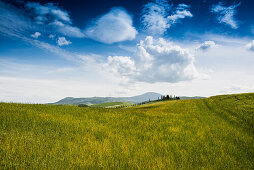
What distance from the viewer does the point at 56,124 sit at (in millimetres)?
10453

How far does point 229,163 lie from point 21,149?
9541mm

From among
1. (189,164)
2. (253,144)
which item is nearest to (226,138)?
(253,144)

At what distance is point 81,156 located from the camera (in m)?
6.14

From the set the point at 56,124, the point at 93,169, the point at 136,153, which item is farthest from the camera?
the point at 56,124

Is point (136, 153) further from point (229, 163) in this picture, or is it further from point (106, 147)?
point (229, 163)

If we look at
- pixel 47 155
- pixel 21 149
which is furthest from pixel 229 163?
pixel 21 149

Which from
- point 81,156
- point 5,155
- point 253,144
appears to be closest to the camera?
point 5,155

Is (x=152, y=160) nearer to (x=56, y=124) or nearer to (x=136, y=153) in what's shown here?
(x=136, y=153)

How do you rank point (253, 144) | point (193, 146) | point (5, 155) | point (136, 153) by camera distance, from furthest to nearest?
1. point (253, 144)
2. point (193, 146)
3. point (136, 153)
4. point (5, 155)

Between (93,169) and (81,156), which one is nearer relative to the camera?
(93,169)

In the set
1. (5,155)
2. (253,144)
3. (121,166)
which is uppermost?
(5,155)

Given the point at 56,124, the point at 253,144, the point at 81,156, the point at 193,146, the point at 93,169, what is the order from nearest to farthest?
1. the point at 93,169
2. the point at 81,156
3. the point at 193,146
4. the point at 253,144
5. the point at 56,124

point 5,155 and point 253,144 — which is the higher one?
point 5,155

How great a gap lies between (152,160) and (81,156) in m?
3.20
